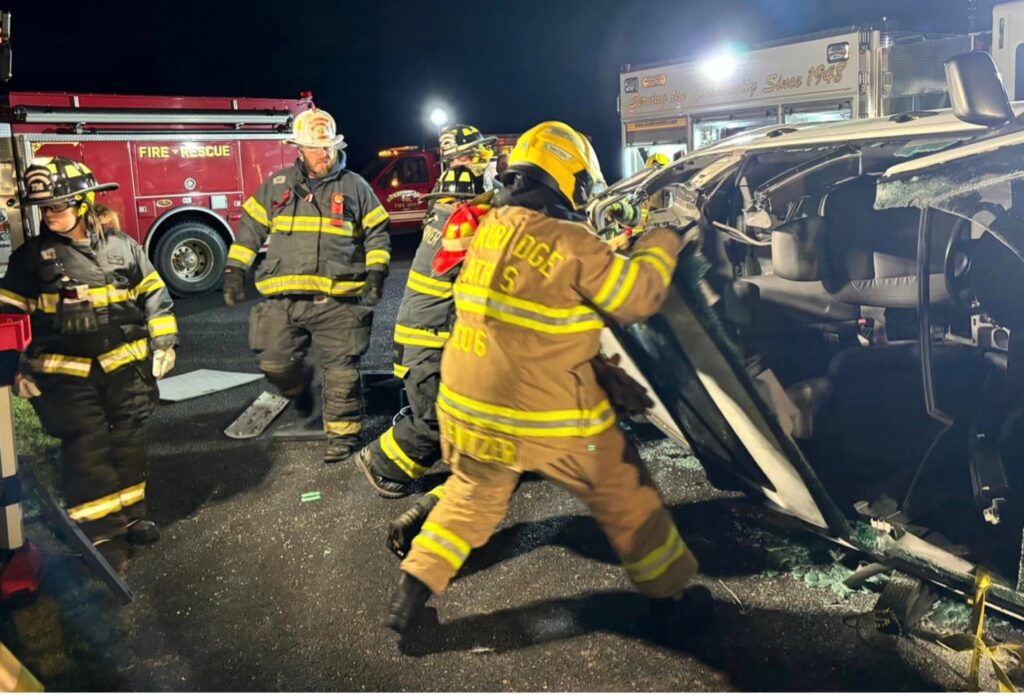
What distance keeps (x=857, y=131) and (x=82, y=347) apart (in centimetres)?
312

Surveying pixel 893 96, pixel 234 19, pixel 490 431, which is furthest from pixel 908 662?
pixel 234 19

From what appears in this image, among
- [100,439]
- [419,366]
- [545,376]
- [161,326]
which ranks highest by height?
[161,326]

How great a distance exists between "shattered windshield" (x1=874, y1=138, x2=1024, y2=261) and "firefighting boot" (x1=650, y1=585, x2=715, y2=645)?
1417mm

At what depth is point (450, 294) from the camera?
4.32 m

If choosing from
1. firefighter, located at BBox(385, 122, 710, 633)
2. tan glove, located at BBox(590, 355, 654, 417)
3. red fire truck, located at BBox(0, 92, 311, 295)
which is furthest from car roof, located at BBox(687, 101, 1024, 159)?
Answer: red fire truck, located at BBox(0, 92, 311, 295)

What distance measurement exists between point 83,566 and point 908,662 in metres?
3.08

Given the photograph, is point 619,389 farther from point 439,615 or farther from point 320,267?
point 320,267

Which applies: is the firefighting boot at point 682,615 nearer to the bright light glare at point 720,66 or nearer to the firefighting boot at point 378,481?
the firefighting boot at point 378,481

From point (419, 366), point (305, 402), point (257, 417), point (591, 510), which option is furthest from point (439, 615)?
point (257, 417)

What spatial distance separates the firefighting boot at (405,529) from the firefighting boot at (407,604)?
763 millimetres

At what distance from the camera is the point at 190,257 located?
1150cm

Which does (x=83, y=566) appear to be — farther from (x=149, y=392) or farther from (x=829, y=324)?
(x=829, y=324)

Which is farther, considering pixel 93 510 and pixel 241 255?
pixel 241 255

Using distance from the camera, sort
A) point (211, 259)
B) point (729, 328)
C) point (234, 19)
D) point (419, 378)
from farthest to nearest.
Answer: point (234, 19) < point (211, 259) < point (419, 378) < point (729, 328)
